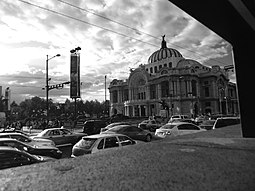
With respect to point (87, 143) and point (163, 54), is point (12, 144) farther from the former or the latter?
point (163, 54)

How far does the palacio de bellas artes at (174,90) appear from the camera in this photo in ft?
248

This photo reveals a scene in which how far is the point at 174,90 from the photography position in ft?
252

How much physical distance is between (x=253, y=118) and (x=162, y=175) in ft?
21.2

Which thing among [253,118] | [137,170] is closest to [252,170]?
[137,170]

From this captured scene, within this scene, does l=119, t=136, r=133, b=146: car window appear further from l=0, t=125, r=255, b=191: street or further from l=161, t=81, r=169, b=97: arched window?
l=161, t=81, r=169, b=97: arched window

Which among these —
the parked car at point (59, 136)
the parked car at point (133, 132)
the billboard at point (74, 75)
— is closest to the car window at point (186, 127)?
the parked car at point (133, 132)

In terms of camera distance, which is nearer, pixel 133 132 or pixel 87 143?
pixel 87 143

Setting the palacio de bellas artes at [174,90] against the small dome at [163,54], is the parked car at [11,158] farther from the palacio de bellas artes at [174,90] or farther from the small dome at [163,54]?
the small dome at [163,54]

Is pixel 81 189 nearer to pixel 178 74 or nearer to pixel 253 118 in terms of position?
pixel 253 118

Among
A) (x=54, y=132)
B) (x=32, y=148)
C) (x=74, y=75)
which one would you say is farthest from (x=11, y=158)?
(x=74, y=75)

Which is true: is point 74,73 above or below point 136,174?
above

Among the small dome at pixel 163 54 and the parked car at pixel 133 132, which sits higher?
the small dome at pixel 163 54

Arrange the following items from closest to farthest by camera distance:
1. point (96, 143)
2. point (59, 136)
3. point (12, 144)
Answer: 1. point (96, 143)
2. point (12, 144)
3. point (59, 136)

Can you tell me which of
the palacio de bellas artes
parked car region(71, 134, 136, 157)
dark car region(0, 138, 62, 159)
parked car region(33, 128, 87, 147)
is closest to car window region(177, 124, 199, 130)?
parked car region(71, 134, 136, 157)
